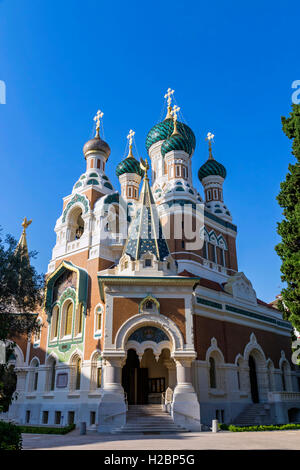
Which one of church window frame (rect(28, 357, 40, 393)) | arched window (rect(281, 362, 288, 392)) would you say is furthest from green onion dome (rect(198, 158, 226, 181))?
church window frame (rect(28, 357, 40, 393))

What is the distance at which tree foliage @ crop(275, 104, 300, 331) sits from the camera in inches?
487

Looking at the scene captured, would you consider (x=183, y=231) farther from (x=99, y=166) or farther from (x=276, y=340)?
(x=276, y=340)

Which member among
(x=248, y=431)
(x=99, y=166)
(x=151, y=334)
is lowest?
(x=248, y=431)

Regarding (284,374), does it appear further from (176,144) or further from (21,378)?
(176,144)

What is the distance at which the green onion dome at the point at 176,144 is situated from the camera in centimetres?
2377

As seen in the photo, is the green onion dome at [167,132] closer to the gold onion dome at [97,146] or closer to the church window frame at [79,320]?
the gold onion dome at [97,146]

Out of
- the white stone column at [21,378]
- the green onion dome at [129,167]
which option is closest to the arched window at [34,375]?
the white stone column at [21,378]

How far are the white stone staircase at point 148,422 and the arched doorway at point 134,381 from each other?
1.82m

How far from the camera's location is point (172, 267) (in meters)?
16.1

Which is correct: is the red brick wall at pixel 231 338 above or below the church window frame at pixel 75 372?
above

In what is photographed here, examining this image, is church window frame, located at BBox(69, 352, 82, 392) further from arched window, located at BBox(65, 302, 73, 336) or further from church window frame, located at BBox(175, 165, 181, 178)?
church window frame, located at BBox(175, 165, 181, 178)

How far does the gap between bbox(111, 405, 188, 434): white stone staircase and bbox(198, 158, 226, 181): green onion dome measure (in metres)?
15.7
